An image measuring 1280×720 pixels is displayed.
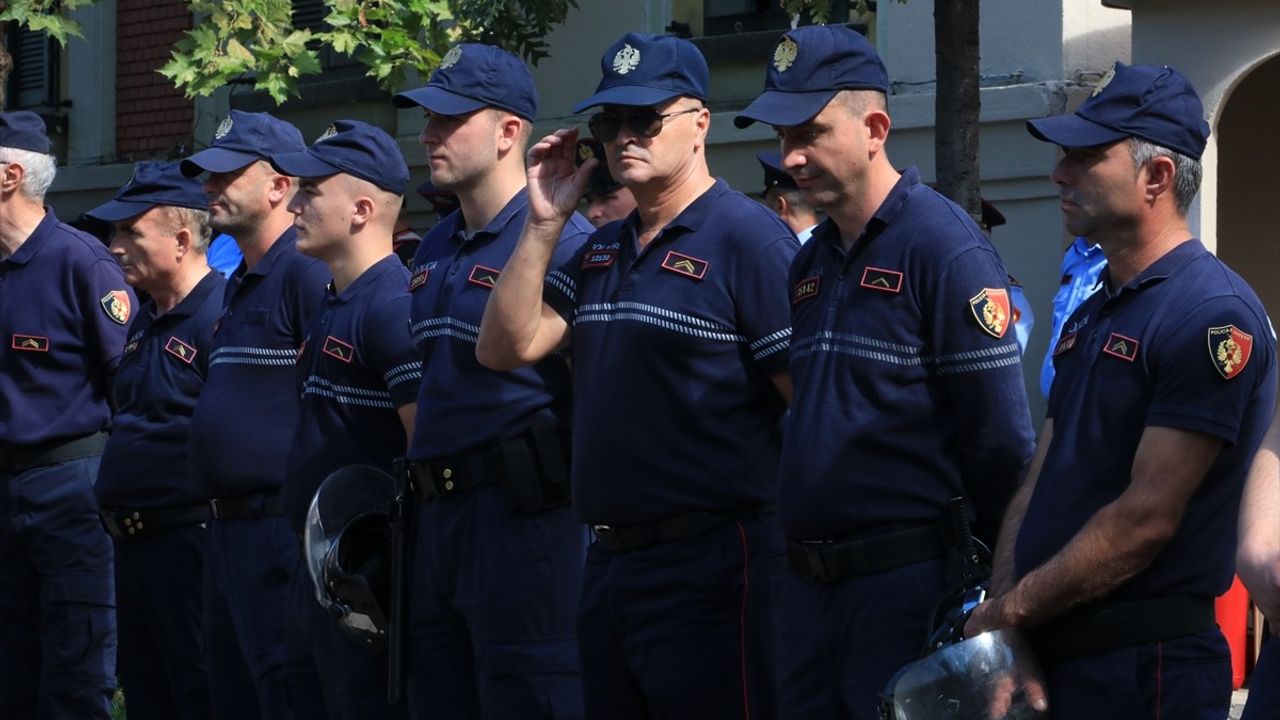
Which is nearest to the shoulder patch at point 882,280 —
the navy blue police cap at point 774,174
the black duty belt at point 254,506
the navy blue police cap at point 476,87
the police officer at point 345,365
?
the navy blue police cap at point 476,87

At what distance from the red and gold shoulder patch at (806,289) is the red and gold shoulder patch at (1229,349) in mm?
998

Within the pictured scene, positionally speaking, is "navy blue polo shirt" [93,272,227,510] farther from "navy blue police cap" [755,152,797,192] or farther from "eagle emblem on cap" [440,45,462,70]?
"navy blue police cap" [755,152,797,192]

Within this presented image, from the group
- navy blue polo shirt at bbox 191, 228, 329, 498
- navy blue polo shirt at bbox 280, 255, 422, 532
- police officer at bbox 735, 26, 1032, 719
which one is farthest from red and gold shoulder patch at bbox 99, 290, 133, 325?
police officer at bbox 735, 26, 1032, 719

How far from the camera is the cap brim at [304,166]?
19.6ft

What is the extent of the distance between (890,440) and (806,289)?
45cm

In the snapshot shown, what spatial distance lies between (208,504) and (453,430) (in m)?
1.69

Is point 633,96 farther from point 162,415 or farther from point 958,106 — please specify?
point 958,106

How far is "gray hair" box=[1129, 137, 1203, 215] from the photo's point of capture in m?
4.09

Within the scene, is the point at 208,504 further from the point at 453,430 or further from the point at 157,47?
the point at 157,47

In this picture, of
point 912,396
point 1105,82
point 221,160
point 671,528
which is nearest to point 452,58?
point 221,160

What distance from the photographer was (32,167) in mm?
7949

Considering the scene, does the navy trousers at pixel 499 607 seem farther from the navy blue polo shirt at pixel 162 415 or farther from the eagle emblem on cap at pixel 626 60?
the navy blue polo shirt at pixel 162 415

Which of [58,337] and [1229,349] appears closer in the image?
[1229,349]

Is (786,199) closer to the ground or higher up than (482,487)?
higher up
